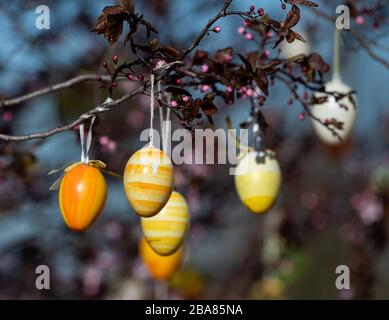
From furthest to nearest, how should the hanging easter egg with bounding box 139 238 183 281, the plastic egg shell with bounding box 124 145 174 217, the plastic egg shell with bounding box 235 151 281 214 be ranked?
the hanging easter egg with bounding box 139 238 183 281 < the plastic egg shell with bounding box 235 151 281 214 < the plastic egg shell with bounding box 124 145 174 217

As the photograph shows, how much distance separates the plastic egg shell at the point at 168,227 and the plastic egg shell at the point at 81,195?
15cm

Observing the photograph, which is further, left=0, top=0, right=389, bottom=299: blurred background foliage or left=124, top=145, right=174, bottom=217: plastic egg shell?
left=0, top=0, right=389, bottom=299: blurred background foliage

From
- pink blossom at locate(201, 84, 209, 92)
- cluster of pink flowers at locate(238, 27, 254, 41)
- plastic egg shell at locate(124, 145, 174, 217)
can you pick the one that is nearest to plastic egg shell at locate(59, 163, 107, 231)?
plastic egg shell at locate(124, 145, 174, 217)

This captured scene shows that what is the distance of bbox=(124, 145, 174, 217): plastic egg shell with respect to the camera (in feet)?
4.05

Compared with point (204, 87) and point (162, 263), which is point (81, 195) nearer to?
point (204, 87)

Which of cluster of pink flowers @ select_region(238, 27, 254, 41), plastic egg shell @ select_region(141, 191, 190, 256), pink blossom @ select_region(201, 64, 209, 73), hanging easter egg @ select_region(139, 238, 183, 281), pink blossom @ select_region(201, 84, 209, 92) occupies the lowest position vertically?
hanging easter egg @ select_region(139, 238, 183, 281)

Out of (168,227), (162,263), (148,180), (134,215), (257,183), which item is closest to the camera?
(148,180)

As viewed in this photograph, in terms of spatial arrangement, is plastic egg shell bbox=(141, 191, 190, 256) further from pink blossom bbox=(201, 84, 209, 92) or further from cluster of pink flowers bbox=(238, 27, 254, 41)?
cluster of pink flowers bbox=(238, 27, 254, 41)

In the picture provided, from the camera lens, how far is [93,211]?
1295 millimetres

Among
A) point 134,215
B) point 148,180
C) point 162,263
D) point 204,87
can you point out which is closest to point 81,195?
point 148,180

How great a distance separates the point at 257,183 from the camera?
1.53m

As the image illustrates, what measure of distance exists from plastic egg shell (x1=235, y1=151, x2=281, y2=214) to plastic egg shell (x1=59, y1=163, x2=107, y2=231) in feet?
1.29

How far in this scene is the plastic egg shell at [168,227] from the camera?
4.60 feet

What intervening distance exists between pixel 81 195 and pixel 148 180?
0.47 ft
